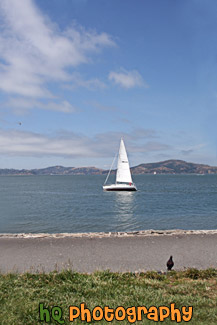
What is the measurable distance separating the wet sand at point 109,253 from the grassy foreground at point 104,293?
142 centimetres

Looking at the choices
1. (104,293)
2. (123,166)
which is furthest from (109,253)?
(123,166)

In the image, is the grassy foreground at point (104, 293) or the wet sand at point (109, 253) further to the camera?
the wet sand at point (109, 253)

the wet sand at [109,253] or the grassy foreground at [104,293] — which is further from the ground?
the grassy foreground at [104,293]

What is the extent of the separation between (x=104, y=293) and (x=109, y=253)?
5.82m

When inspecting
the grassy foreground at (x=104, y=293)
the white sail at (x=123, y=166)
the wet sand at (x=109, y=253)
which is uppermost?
the white sail at (x=123, y=166)

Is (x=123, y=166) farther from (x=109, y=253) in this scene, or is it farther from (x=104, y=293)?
(x=104, y=293)

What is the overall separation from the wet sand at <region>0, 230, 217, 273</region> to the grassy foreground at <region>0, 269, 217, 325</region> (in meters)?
1.42

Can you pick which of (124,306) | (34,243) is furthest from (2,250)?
(124,306)

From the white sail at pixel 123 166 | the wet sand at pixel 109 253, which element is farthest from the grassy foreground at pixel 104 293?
the white sail at pixel 123 166

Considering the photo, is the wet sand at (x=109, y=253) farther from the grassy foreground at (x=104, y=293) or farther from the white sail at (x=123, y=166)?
the white sail at (x=123, y=166)

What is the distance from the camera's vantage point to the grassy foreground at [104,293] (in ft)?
18.8

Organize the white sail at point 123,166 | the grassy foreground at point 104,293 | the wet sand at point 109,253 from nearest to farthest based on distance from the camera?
the grassy foreground at point 104,293
the wet sand at point 109,253
the white sail at point 123,166

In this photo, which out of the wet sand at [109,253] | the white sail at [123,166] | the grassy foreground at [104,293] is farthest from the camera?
the white sail at [123,166]

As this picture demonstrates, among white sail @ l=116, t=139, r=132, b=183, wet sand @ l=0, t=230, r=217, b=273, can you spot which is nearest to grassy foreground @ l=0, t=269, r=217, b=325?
wet sand @ l=0, t=230, r=217, b=273
